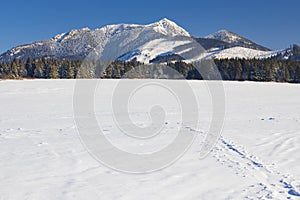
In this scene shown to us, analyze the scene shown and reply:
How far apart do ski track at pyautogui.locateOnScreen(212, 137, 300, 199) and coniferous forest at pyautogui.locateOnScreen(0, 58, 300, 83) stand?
66.9 meters

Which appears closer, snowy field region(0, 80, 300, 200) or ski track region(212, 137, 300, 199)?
ski track region(212, 137, 300, 199)

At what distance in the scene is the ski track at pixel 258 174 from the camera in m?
6.08

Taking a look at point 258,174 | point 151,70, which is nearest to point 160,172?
point 258,174

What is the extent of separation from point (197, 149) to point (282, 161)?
2696 millimetres

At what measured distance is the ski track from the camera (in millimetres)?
6078

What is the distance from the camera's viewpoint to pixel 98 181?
7.04 m

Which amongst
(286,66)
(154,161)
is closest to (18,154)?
(154,161)

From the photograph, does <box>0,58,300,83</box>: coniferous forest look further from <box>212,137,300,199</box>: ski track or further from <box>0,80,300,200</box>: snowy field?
<box>212,137,300,199</box>: ski track

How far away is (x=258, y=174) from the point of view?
23.8 feet

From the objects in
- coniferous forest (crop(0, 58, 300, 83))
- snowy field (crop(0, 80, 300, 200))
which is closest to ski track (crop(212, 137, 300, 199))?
snowy field (crop(0, 80, 300, 200))

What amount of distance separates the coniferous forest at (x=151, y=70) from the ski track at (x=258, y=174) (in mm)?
66864

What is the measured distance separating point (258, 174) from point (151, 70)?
75960mm

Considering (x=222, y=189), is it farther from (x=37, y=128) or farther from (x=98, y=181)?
(x=37, y=128)

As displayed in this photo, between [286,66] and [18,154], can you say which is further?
[286,66]
